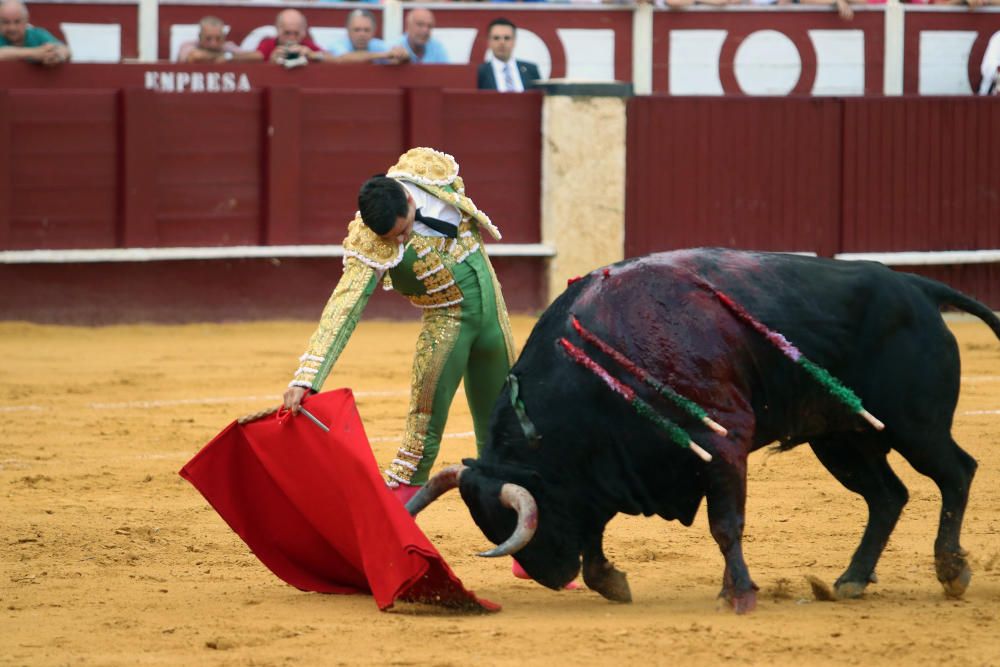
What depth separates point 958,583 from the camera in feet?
13.9

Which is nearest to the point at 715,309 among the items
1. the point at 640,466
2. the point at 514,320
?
the point at 640,466

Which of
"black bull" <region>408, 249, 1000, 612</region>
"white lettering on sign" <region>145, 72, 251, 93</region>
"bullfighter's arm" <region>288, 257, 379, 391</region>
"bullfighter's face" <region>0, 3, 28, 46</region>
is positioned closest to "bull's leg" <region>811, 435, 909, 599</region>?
"black bull" <region>408, 249, 1000, 612</region>

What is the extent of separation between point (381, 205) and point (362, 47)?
6.38m

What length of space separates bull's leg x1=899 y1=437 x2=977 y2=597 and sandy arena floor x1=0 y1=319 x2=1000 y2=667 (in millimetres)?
66

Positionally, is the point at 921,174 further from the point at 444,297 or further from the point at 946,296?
the point at 444,297

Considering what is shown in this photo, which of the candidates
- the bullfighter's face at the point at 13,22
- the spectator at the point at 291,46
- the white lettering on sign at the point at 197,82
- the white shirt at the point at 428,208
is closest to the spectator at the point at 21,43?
the bullfighter's face at the point at 13,22

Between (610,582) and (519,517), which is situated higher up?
(519,517)

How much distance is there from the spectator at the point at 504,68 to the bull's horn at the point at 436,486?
21.4ft

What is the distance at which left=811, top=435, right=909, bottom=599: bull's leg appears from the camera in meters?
4.37

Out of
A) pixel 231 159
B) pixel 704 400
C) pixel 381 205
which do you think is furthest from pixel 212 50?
pixel 704 400

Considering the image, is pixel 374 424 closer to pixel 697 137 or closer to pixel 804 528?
pixel 804 528

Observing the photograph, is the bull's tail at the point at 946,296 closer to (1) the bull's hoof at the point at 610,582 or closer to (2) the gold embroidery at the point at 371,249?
(1) the bull's hoof at the point at 610,582

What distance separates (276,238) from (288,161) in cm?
Result: 45

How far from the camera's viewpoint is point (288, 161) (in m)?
10.1
